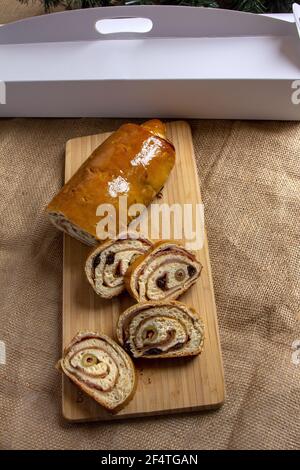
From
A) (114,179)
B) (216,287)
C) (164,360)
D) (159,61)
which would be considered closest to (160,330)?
(164,360)

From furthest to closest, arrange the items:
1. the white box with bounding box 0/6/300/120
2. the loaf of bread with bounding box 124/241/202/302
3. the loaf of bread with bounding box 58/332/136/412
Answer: the white box with bounding box 0/6/300/120 < the loaf of bread with bounding box 124/241/202/302 < the loaf of bread with bounding box 58/332/136/412

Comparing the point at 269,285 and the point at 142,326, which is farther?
the point at 269,285

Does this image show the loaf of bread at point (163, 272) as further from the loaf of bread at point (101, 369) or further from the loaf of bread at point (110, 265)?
the loaf of bread at point (101, 369)

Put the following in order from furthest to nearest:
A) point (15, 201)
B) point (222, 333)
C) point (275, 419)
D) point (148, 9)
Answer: point (15, 201) → point (148, 9) → point (222, 333) → point (275, 419)

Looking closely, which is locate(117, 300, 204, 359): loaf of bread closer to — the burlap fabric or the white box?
the burlap fabric

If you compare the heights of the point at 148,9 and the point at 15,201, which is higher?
the point at 148,9

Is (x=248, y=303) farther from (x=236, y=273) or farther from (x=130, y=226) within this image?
(x=130, y=226)

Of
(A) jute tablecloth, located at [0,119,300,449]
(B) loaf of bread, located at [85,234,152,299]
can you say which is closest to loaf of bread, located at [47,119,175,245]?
(B) loaf of bread, located at [85,234,152,299]

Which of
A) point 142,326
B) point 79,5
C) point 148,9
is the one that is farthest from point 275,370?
point 79,5

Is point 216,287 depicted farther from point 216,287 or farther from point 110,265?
point 110,265
